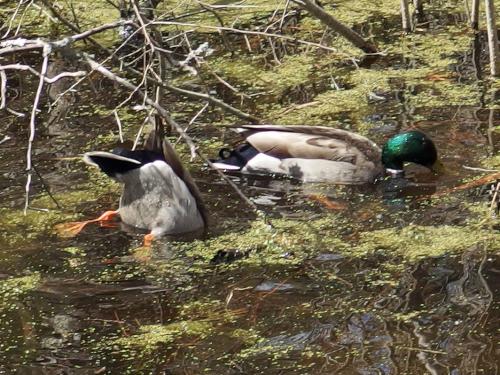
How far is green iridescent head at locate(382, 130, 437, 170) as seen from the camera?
7441mm

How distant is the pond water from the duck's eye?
0.13m

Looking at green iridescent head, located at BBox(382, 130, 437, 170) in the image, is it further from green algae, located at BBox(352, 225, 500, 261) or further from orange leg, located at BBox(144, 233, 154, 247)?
orange leg, located at BBox(144, 233, 154, 247)

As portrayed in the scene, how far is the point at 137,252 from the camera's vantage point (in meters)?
6.54

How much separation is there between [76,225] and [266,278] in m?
1.53

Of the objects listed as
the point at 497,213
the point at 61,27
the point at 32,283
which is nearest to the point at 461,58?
the point at 497,213

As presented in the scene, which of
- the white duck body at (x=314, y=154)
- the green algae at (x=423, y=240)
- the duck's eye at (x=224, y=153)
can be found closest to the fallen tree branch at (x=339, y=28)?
the white duck body at (x=314, y=154)

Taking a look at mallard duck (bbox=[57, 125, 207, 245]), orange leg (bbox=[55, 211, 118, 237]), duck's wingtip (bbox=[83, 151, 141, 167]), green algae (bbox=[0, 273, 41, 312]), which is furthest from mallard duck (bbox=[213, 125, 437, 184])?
green algae (bbox=[0, 273, 41, 312])

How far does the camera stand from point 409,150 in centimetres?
748

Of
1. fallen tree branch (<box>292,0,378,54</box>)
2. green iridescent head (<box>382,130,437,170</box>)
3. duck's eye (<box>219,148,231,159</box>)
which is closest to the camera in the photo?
green iridescent head (<box>382,130,437,170</box>)

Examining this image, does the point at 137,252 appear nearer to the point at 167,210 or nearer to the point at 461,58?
the point at 167,210

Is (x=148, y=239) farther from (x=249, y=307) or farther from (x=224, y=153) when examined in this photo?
(x=224, y=153)

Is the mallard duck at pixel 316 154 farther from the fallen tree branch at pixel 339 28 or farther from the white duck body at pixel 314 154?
the fallen tree branch at pixel 339 28

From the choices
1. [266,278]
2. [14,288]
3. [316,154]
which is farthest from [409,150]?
[14,288]

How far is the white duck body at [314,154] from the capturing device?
780 centimetres
